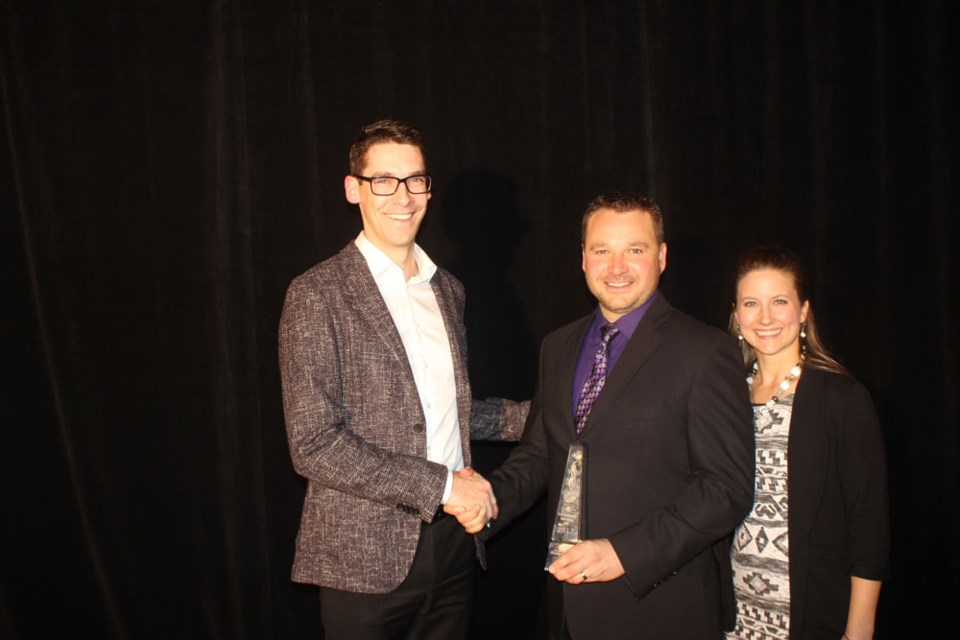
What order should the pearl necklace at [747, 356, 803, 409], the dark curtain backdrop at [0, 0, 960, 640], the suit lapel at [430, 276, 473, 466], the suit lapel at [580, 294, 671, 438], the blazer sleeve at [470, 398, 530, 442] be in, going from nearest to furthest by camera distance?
the suit lapel at [580, 294, 671, 438] < the pearl necklace at [747, 356, 803, 409] < the suit lapel at [430, 276, 473, 466] < the blazer sleeve at [470, 398, 530, 442] < the dark curtain backdrop at [0, 0, 960, 640]

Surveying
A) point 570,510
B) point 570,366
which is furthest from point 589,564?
point 570,366

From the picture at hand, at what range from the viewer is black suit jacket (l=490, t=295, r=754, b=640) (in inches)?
68.3

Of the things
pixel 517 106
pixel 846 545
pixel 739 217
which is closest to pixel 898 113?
pixel 739 217

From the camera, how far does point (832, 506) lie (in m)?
1.94

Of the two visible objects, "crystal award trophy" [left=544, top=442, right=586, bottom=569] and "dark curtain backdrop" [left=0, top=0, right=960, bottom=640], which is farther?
"dark curtain backdrop" [left=0, top=0, right=960, bottom=640]

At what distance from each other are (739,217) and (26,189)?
2921 millimetres

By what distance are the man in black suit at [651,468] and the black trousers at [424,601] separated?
13.4 inches

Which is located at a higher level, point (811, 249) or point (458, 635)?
point (811, 249)

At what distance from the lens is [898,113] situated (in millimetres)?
2965

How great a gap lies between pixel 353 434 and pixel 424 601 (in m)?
0.54

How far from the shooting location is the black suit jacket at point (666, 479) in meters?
1.74

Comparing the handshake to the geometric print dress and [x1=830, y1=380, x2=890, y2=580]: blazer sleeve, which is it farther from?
[x1=830, y1=380, x2=890, y2=580]: blazer sleeve

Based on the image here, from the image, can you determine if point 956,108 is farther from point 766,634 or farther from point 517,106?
point 766,634

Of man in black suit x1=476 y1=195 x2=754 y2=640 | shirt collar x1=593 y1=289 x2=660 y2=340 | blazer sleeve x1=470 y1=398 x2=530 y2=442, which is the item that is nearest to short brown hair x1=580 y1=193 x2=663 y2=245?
man in black suit x1=476 y1=195 x2=754 y2=640
